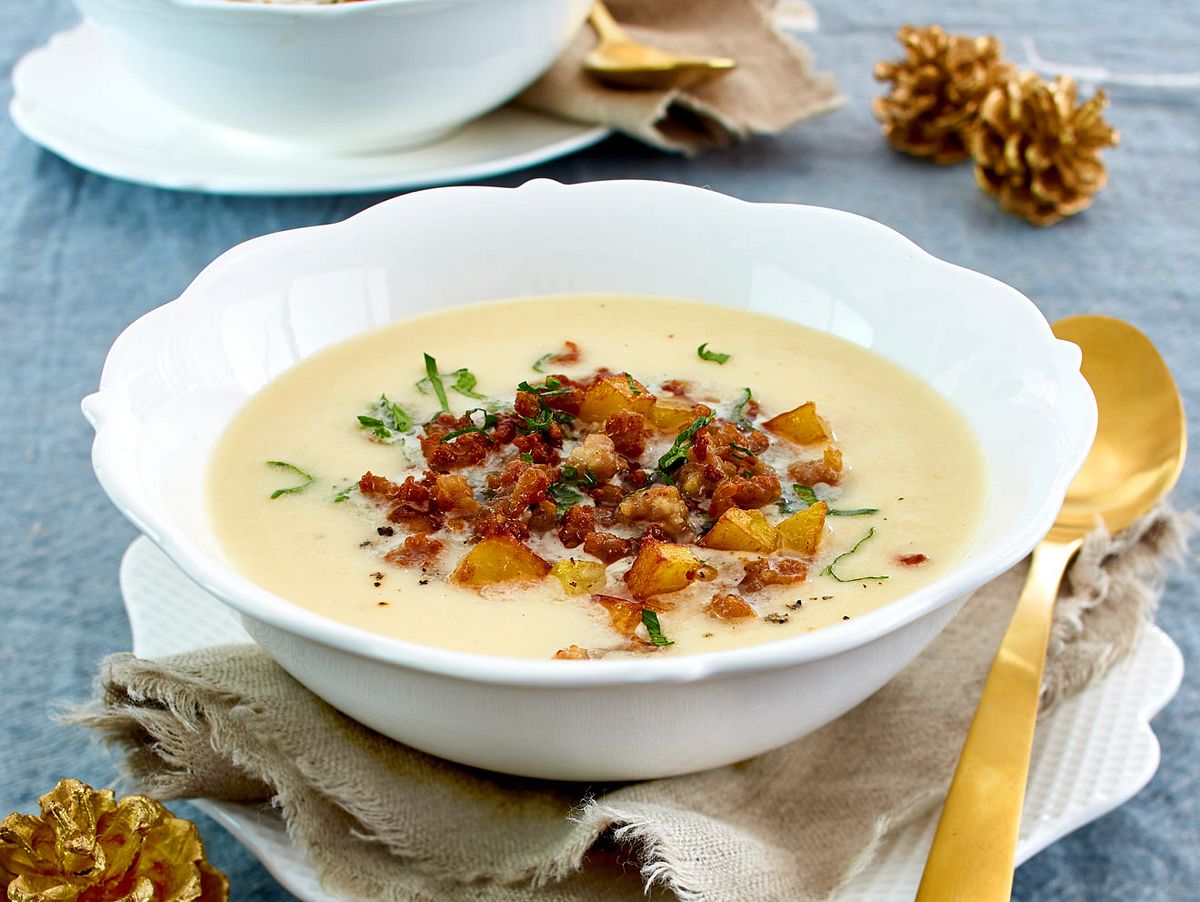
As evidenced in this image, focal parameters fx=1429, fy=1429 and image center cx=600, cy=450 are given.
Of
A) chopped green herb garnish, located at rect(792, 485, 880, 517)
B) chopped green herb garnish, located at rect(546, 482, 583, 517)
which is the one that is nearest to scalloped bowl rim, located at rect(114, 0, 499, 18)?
chopped green herb garnish, located at rect(546, 482, 583, 517)

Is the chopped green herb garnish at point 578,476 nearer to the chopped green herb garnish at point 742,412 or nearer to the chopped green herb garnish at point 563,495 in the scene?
the chopped green herb garnish at point 563,495

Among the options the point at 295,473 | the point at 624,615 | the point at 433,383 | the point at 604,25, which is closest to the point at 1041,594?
the point at 624,615

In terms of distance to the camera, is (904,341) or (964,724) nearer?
(964,724)

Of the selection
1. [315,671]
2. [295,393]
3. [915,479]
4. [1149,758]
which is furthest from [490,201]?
[1149,758]

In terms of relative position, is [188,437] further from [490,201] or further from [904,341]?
[904,341]

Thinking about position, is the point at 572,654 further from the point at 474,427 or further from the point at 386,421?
the point at 386,421
